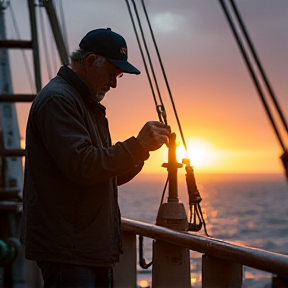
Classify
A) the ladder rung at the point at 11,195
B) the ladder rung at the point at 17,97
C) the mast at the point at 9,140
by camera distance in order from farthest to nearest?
the mast at the point at 9,140 < the ladder rung at the point at 11,195 < the ladder rung at the point at 17,97

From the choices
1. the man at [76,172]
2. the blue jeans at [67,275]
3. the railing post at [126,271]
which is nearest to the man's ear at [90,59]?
the man at [76,172]

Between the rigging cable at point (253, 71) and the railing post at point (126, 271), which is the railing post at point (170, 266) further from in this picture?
the rigging cable at point (253, 71)

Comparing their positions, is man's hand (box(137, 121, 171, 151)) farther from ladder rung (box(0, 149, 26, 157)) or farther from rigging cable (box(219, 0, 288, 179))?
ladder rung (box(0, 149, 26, 157))

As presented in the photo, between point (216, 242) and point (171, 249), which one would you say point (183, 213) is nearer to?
point (171, 249)

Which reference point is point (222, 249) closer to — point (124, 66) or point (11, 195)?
point (124, 66)

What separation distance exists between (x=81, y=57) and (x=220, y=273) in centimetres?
103

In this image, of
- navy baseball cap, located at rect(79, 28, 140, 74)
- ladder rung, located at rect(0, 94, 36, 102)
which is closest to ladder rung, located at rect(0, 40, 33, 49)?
ladder rung, located at rect(0, 94, 36, 102)

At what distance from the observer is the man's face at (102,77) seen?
9.69ft

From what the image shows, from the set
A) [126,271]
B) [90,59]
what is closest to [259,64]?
[90,59]

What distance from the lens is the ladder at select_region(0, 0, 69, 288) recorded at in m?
7.32

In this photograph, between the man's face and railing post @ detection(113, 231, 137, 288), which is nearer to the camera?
the man's face

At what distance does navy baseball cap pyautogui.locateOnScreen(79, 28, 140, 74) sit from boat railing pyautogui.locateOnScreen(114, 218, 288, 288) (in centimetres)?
77

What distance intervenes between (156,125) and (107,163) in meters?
0.24

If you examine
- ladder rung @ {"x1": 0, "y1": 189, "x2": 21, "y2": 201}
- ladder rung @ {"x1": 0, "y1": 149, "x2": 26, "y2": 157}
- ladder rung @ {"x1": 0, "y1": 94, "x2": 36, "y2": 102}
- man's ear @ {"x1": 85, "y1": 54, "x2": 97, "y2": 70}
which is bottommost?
man's ear @ {"x1": 85, "y1": 54, "x2": 97, "y2": 70}
